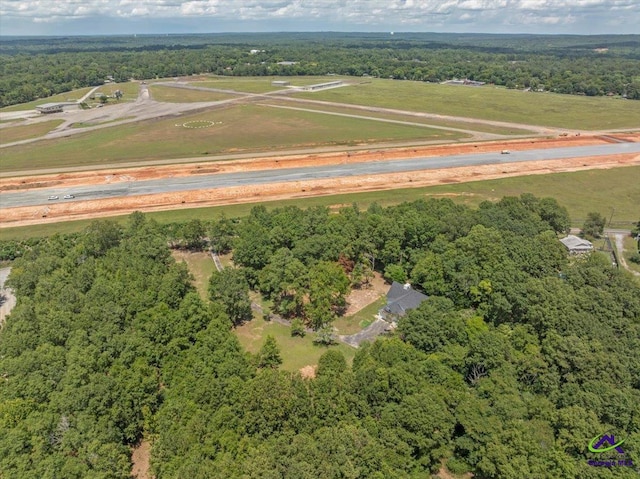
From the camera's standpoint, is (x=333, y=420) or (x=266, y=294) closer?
(x=333, y=420)

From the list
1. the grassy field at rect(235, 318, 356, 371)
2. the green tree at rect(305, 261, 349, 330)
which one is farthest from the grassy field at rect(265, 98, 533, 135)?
the grassy field at rect(235, 318, 356, 371)

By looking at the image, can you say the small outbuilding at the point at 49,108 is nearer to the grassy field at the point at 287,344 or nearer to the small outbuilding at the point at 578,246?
the grassy field at the point at 287,344

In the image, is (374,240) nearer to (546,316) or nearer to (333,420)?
(546,316)

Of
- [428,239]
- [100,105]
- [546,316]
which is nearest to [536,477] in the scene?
[546,316]

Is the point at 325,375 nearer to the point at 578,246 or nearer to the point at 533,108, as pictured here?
the point at 578,246

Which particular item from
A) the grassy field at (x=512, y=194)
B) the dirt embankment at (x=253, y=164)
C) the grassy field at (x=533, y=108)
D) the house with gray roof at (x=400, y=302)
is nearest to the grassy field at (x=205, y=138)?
the dirt embankment at (x=253, y=164)

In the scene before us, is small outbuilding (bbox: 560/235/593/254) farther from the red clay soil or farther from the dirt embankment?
the dirt embankment
